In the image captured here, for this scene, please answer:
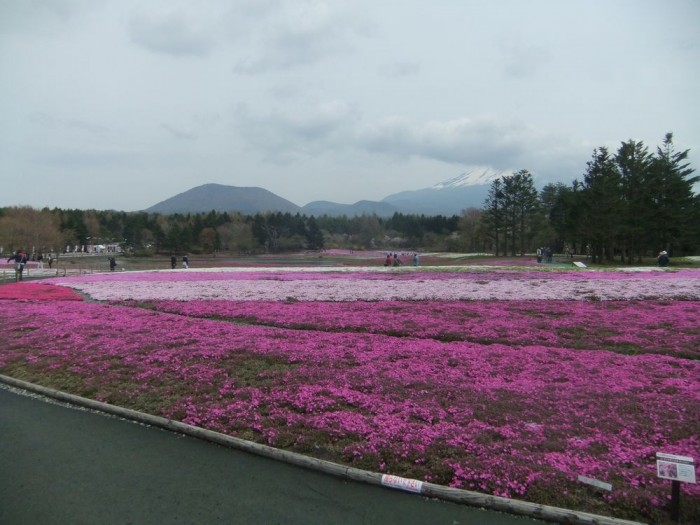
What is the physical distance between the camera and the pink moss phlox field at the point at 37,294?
22.7 meters

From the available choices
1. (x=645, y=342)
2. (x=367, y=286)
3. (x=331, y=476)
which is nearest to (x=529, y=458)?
(x=331, y=476)

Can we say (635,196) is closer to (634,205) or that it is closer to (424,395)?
(634,205)

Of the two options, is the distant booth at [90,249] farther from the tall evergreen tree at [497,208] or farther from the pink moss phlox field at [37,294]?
the tall evergreen tree at [497,208]

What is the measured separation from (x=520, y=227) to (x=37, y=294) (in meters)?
71.2

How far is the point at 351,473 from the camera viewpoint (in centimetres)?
567

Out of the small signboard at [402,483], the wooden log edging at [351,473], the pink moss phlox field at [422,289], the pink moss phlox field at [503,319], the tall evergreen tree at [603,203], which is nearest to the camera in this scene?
the wooden log edging at [351,473]

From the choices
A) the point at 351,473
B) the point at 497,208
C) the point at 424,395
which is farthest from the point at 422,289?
the point at 497,208

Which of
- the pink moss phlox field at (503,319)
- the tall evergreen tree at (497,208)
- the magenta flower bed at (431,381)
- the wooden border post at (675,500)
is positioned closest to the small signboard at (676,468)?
the wooden border post at (675,500)

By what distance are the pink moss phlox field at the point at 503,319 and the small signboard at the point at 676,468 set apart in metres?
8.17

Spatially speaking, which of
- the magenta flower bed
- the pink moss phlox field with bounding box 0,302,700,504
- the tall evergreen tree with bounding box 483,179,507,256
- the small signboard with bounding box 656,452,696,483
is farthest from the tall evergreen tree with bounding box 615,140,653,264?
the small signboard with bounding box 656,452,696,483

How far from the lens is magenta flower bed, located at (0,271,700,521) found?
571 centimetres

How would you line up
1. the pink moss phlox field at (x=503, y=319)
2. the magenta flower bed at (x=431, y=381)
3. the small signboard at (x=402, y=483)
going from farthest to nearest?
the pink moss phlox field at (x=503, y=319) < the magenta flower bed at (x=431, y=381) < the small signboard at (x=402, y=483)

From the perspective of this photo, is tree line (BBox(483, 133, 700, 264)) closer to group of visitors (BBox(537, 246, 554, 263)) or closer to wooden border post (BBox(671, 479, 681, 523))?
group of visitors (BBox(537, 246, 554, 263))

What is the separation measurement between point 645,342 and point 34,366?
1623 centimetres
